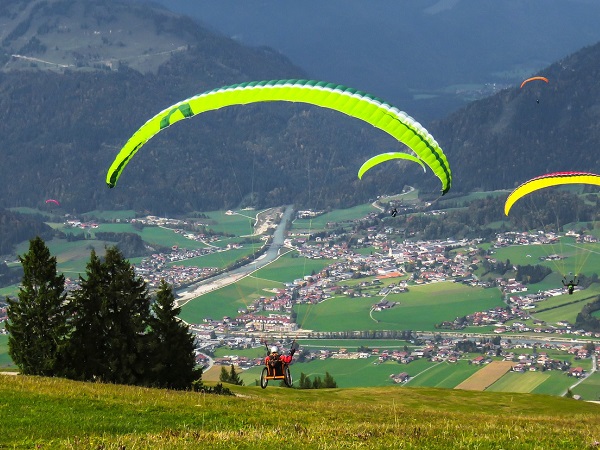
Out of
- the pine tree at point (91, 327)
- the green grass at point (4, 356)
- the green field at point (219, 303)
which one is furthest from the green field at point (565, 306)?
the pine tree at point (91, 327)

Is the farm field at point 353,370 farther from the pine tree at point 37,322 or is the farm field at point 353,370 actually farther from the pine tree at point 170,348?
the pine tree at point 37,322

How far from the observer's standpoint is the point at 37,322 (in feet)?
147

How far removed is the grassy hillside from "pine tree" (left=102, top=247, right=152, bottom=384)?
8732mm

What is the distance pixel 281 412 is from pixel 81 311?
1894 cm

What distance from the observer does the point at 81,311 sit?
1837 inches

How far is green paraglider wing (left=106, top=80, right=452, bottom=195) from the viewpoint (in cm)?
3356

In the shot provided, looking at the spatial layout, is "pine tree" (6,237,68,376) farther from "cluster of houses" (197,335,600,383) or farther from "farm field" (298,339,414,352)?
"farm field" (298,339,414,352)

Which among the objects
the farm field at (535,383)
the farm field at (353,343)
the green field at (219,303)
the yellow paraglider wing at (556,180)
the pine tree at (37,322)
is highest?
the green field at (219,303)

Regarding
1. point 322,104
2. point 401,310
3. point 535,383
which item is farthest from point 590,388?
point 322,104

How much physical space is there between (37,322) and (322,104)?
2017 centimetres

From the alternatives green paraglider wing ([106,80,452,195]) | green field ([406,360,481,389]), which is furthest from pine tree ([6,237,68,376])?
green field ([406,360,481,389])

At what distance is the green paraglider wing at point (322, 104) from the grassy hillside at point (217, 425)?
955cm

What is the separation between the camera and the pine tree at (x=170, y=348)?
49.0 metres

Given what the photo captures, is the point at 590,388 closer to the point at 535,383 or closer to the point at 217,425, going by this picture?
the point at 535,383
